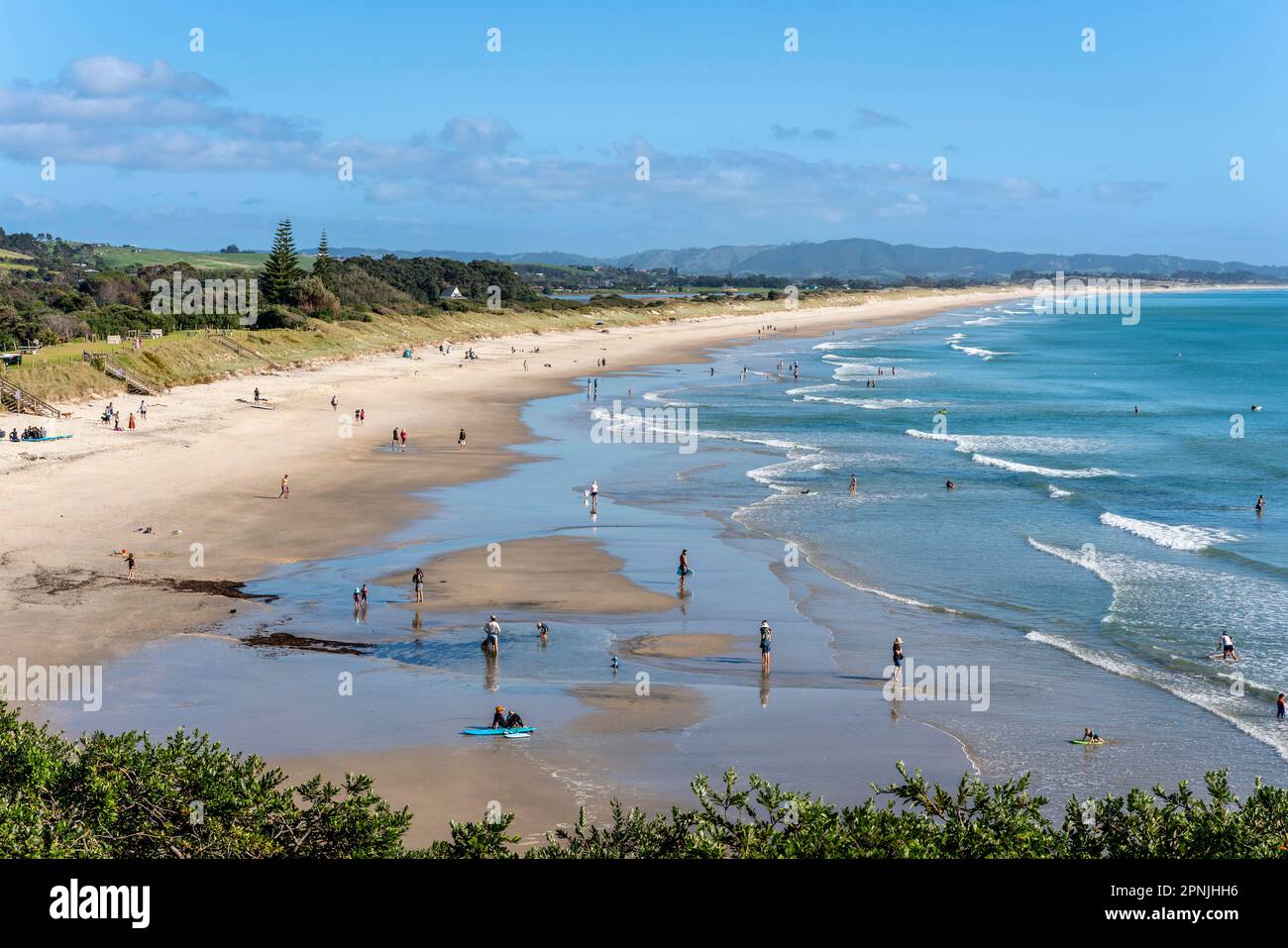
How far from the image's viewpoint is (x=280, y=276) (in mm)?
85500

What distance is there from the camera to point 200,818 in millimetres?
10055

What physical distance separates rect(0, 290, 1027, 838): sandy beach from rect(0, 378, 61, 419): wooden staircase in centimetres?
118

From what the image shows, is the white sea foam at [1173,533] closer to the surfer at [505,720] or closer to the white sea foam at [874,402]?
the surfer at [505,720]

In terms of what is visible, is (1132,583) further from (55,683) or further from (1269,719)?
(55,683)

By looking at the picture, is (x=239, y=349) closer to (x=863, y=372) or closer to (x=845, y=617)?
(x=863, y=372)

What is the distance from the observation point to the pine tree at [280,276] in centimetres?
8475

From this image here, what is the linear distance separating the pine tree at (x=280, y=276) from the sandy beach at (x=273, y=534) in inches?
962

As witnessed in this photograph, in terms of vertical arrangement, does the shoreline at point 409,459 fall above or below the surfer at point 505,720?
above

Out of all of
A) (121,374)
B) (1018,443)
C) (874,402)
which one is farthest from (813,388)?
(121,374)

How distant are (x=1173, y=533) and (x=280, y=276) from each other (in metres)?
68.2

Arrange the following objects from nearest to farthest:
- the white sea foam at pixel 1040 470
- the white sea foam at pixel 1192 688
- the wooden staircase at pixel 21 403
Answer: the white sea foam at pixel 1192 688
the white sea foam at pixel 1040 470
the wooden staircase at pixel 21 403

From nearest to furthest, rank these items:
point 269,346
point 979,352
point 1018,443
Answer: point 1018,443 < point 269,346 < point 979,352

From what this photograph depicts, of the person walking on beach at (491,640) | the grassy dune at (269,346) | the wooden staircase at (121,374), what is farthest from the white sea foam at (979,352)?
the person walking on beach at (491,640)
